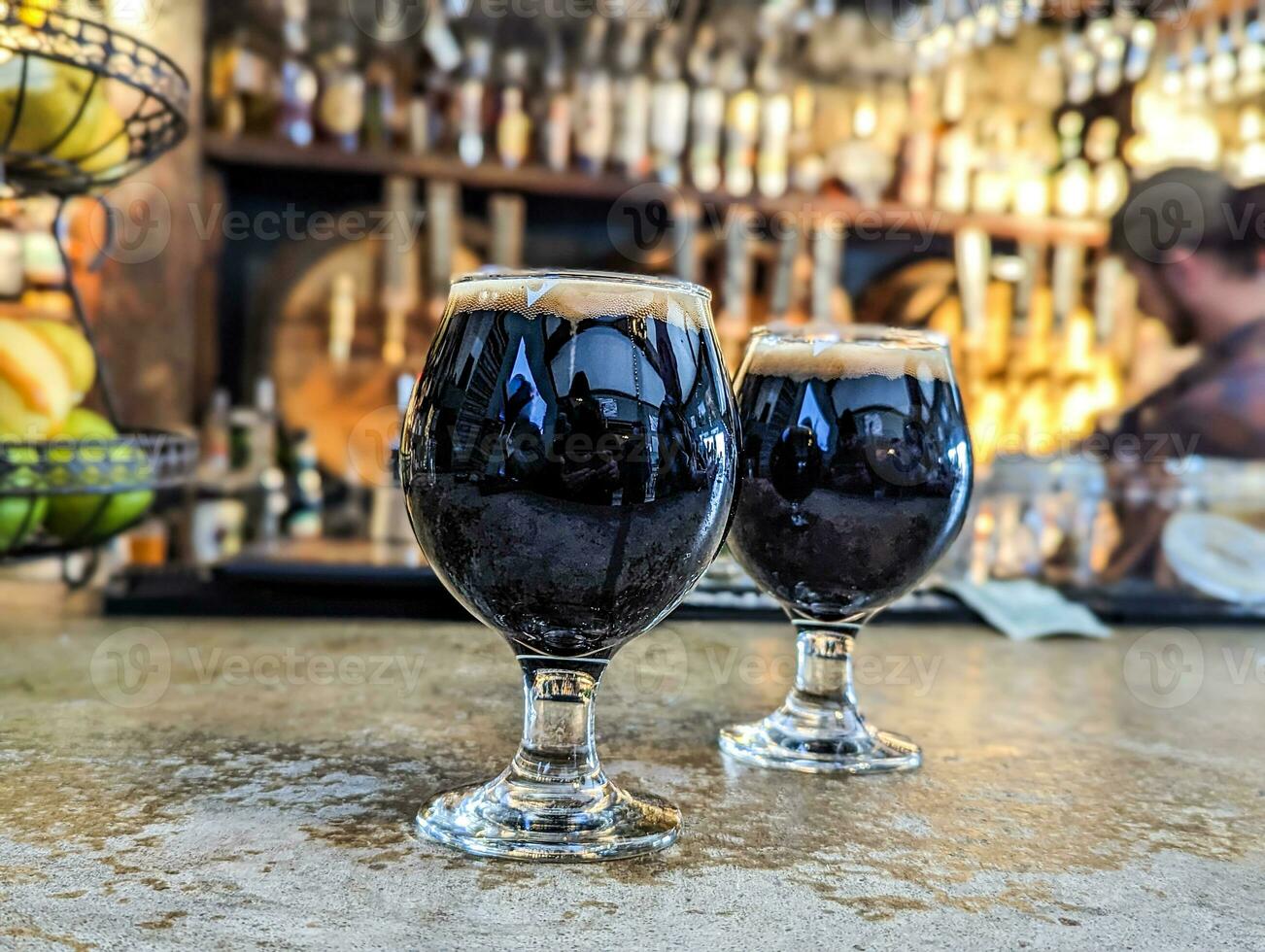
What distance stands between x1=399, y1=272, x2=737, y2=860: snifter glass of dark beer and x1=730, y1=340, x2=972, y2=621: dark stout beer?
11cm

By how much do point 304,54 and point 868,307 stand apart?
5.60ft

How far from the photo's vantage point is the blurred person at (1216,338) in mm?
2207

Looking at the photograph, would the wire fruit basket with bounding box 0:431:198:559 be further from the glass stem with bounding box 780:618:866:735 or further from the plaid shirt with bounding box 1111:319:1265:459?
the plaid shirt with bounding box 1111:319:1265:459

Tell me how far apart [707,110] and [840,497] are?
2870 mm

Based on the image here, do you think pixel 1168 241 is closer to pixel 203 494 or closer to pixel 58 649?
pixel 203 494

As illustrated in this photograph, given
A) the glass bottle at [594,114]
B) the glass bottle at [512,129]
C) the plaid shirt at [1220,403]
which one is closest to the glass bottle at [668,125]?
the glass bottle at [594,114]

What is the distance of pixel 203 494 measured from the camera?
2.48 metres

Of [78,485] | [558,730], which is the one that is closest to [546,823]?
[558,730]

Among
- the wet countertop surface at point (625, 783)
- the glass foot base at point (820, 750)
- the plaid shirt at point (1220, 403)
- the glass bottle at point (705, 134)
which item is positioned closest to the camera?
the wet countertop surface at point (625, 783)

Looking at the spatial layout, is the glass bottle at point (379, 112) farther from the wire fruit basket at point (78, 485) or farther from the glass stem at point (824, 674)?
the glass stem at point (824, 674)

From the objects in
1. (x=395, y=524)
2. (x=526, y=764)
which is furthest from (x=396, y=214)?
(x=526, y=764)

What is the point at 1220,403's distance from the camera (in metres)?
2.24

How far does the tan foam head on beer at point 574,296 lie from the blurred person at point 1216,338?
70.3 inches

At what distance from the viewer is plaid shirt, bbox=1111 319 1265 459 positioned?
7.20ft
